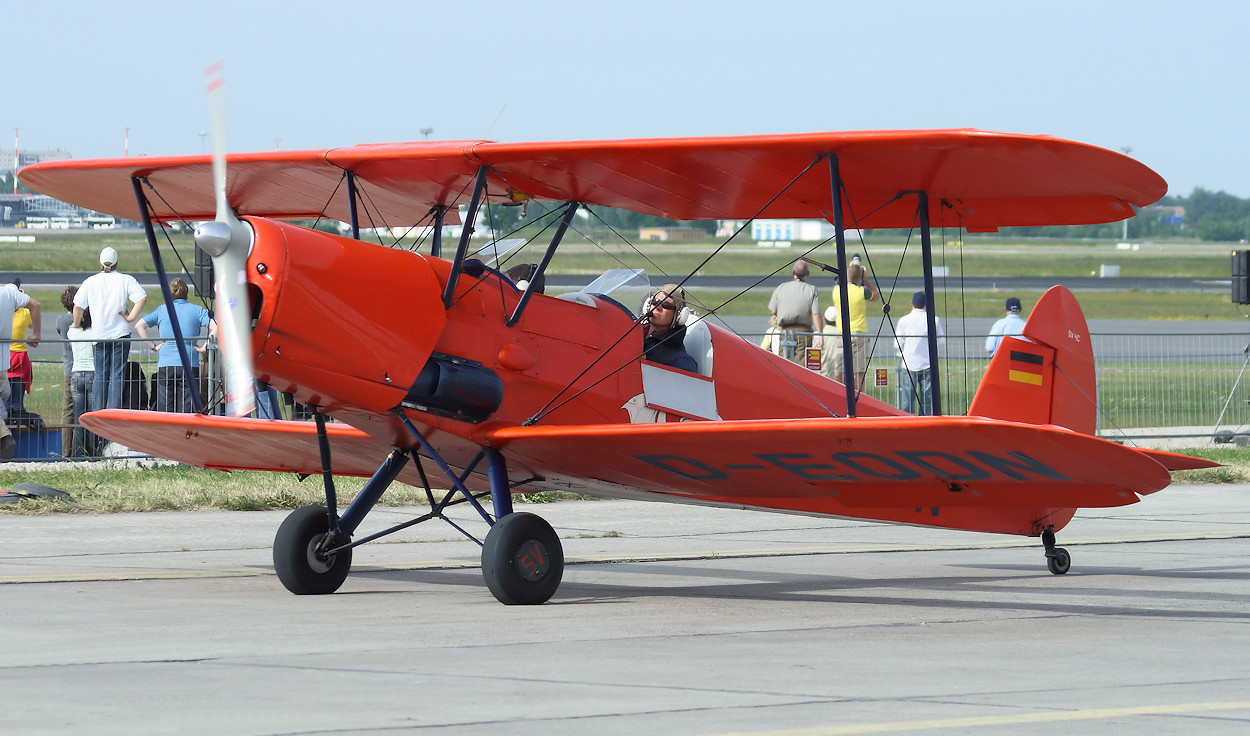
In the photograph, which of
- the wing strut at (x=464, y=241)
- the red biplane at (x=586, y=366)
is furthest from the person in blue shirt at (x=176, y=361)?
the wing strut at (x=464, y=241)

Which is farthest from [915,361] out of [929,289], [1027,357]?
[929,289]

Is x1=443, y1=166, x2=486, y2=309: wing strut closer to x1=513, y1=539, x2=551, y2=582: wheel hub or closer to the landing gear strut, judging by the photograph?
x1=513, y1=539, x2=551, y2=582: wheel hub

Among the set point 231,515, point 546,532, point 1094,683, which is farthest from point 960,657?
point 231,515

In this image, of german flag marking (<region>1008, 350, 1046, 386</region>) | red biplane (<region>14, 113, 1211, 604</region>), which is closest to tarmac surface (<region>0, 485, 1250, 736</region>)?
red biplane (<region>14, 113, 1211, 604</region>)

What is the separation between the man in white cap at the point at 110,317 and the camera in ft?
49.7

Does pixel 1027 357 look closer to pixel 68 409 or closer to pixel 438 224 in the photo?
pixel 438 224

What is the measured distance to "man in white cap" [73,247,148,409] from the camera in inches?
597

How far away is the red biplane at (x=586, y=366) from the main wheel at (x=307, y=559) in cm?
1

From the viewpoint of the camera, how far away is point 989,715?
5145 mm

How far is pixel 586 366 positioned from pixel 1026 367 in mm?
3046

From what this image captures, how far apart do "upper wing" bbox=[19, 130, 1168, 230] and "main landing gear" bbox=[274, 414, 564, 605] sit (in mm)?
1679

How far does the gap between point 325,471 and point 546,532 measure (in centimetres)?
133

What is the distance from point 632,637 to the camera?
7.03 metres

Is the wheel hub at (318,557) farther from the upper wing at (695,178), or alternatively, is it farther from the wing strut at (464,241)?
the upper wing at (695,178)
